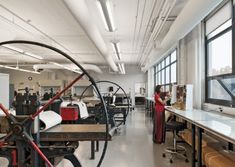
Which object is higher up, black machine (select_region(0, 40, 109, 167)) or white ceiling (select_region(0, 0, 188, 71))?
white ceiling (select_region(0, 0, 188, 71))

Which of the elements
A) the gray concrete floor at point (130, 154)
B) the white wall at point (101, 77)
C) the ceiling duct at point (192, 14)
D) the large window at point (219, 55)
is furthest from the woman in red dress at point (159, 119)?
the white wall at point (101, 77)

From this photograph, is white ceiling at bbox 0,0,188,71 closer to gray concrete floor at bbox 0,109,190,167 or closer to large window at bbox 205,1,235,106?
large window at bbox 205,1,235,106

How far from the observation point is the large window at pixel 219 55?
3943 millimetres

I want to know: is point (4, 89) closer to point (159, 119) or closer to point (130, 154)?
point (130, 154)

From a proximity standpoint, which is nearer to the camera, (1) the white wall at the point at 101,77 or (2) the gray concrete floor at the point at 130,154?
(2) the gray concrete floor at the point at 130,154

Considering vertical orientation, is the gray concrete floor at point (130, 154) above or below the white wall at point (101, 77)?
below

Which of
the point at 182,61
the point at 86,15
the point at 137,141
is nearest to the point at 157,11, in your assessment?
the point at 182,61

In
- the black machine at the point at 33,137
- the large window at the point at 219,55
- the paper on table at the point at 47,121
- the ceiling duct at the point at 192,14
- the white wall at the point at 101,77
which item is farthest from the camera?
the white wall at the point at 101,77

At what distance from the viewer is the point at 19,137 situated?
176 centimetres

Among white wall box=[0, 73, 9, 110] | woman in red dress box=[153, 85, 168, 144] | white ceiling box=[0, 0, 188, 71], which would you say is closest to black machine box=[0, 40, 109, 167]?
white ceiling box=[0, 0, 188, 71]

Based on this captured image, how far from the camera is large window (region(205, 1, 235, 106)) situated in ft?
12.9

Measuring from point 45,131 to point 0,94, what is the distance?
437 centimetres

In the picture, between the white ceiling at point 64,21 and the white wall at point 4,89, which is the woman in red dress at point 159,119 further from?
the white wall at point 4,89

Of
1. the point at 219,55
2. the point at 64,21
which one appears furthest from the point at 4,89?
the point at 219,55
